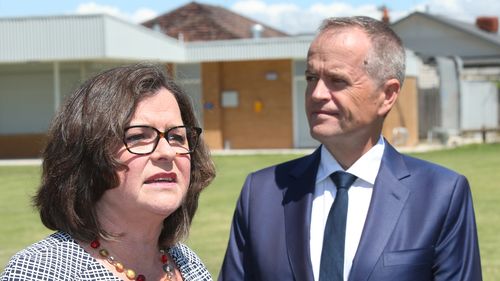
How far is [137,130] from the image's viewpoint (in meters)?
2.40

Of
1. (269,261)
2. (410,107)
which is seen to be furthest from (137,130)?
(410,107)

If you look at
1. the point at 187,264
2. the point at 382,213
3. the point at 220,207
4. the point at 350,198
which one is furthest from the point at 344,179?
the point at 220,207

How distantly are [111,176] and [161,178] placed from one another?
0.14 m

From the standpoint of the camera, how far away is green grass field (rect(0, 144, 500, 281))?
957 cm

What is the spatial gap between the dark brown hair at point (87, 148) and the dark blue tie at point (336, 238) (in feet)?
2.78

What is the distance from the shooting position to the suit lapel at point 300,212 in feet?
9.84

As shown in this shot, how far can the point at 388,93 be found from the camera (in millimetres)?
3133

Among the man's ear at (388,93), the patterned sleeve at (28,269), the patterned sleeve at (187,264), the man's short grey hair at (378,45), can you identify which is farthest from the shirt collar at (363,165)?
the patterned sleeve at (28,269)

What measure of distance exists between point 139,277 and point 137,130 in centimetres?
44

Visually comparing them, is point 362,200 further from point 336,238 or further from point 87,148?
point 87,148

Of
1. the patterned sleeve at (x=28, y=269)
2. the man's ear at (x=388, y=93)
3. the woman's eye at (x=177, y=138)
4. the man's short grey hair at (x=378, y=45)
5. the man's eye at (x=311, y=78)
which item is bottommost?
the patterned sleeve at (x=28, y=269)

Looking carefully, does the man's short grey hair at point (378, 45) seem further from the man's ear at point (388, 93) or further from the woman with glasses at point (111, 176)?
the woman with glasses at point (111, 176)

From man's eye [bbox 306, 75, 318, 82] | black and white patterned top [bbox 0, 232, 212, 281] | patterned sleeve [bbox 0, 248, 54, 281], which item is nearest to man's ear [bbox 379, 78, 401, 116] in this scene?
man's eye [bbox 306, 75, 318, 82]

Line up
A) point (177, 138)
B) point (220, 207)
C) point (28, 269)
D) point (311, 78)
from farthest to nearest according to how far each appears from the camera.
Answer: point (220, 207), point (311, 78), point (177, 138), point (28, 269)
